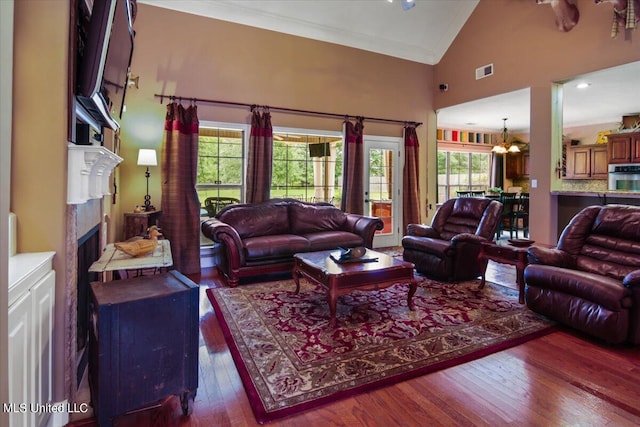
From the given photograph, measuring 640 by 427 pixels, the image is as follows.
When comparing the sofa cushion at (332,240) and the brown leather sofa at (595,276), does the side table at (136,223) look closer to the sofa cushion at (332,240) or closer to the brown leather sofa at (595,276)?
the sofa cushion at (332,240)

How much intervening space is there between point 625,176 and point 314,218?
25.1 ft

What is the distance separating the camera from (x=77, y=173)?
5.64 ft

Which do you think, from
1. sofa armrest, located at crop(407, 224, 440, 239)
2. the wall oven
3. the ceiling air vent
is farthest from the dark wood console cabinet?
the wall oven

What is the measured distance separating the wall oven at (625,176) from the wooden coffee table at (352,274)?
25.4 ft

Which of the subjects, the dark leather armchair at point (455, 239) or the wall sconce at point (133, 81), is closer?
the dark leather armchair at point (455, 239)

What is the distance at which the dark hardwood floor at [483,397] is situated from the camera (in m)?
1.80

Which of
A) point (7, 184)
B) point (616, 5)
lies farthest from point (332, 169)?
point (7, 184)

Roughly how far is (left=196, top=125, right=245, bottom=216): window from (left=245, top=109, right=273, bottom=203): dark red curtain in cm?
25

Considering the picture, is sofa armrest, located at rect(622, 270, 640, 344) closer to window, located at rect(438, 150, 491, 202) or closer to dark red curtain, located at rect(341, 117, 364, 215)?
dark red curtain, located at rect(341, 117, 364, 215)

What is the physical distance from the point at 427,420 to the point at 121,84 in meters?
3.21

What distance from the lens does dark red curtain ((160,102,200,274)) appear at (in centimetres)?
466

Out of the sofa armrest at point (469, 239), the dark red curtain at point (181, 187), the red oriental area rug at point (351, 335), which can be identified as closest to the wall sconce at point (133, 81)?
the dark red curtain at point (181, 187)

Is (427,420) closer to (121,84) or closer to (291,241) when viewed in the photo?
(291,241)

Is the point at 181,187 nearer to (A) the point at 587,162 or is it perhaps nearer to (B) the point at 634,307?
(B) the point at 634,307
